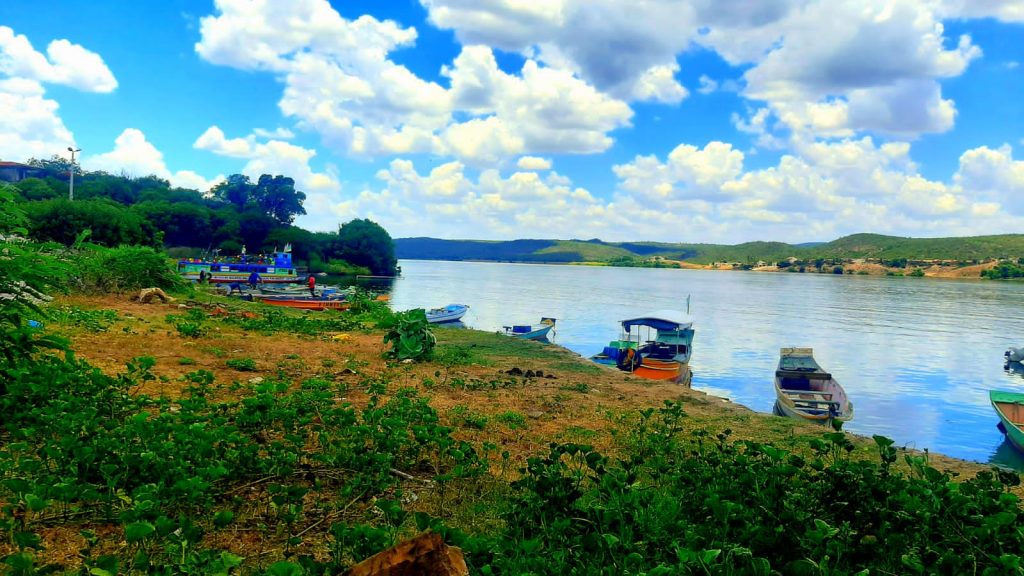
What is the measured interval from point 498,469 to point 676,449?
8.97 ft

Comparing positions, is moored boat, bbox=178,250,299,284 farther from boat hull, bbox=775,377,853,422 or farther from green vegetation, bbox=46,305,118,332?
boat hull, bbox=775,377,853,422

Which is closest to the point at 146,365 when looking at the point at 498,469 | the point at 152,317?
the point at 498,469

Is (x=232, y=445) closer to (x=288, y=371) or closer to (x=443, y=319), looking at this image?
(x=288, y=371)

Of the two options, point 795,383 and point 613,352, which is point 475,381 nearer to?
point 613,352

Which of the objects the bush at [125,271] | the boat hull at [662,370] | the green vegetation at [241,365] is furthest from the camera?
the boat hull at [662,370]

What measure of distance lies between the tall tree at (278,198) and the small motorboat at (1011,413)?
140 metres

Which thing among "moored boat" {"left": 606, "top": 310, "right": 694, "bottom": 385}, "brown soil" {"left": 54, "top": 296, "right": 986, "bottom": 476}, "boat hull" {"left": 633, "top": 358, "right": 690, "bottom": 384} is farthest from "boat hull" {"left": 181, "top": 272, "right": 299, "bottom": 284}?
"boat hull" {"left": 633, "top": 358, "right": 690, "bottom": 384}

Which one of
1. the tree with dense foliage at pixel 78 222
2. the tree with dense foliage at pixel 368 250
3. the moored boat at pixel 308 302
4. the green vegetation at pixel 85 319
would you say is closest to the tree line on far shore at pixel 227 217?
the tree with dense foliage at pixel 368 250

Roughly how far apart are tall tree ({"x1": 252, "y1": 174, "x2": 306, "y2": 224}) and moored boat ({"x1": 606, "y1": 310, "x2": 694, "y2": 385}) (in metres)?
124

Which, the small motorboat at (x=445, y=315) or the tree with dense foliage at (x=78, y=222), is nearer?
the small motorboat at (x=445, y=315)

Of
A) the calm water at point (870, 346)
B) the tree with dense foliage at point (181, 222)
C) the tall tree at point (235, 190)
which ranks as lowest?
the calm water at point (870, 346)

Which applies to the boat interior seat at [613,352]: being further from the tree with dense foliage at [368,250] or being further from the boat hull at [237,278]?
the tree with dense foliage at [368,250]

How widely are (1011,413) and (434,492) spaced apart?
72.8 feet

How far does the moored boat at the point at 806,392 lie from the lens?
18.8 meters
